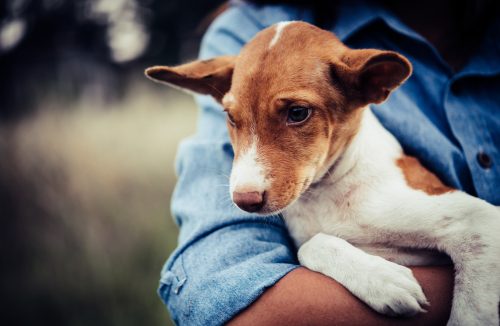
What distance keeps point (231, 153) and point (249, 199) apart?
45cm

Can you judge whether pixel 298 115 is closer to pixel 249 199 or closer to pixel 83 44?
pixel 249 199

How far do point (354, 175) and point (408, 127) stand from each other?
0.33 meters

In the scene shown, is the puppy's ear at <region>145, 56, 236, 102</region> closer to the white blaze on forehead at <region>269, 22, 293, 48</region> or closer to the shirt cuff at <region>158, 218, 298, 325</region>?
the white blaze on forehead at <region>269, 22, 293, 48</region>

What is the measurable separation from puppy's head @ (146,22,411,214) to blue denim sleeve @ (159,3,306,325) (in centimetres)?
16

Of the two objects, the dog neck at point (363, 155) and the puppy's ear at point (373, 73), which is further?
the dog neck at point (363, 155)

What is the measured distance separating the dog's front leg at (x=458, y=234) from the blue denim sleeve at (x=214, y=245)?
0.41 m

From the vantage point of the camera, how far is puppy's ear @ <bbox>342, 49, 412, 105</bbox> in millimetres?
1410

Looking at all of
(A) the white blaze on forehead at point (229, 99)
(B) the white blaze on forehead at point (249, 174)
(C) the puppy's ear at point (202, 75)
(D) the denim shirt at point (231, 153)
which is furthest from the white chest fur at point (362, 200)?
(C) the puppy's ear at point (202, 75)

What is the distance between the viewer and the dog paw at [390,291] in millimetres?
1262

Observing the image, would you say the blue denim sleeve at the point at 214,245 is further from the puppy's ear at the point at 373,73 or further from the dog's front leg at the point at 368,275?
the puppy's ear at the point at 373,73

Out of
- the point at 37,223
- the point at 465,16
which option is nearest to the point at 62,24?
the point at 37,223

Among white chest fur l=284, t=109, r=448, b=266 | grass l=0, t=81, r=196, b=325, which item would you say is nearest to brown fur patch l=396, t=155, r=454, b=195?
white chest fur l=284, t=109, r=448, b=266

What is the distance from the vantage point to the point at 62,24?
303 inches

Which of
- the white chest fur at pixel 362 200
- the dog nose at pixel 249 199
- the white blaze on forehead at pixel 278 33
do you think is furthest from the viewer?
the white blaze on forehead at pixel 278 33
